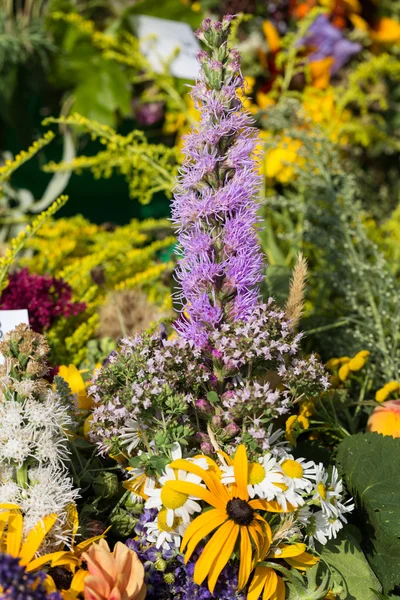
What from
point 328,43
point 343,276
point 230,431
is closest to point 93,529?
point 230,431

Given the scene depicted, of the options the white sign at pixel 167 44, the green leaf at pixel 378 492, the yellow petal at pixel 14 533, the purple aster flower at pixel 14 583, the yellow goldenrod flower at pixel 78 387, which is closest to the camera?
the purple aster flower at pixel 14 583

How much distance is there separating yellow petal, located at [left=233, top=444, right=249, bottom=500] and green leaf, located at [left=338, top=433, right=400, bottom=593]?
6.9 inches

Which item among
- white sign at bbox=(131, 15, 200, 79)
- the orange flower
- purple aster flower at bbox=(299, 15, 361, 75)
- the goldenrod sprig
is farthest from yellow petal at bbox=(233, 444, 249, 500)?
purple aster flower at bbox=(299, 15, 361, 75)

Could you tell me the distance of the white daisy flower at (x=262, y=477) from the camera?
487 millimetres

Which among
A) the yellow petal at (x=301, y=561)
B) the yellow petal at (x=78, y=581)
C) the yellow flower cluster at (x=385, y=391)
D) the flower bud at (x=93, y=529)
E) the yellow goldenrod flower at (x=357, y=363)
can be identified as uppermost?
the yellow goldenrod flower at (x=357, y=363)

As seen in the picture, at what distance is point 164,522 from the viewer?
0.50 m

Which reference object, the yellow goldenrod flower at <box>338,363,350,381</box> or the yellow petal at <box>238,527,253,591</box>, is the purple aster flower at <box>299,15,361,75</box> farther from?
the yellow petal at <box>238,527,253,591</box>

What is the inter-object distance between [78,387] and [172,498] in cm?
24

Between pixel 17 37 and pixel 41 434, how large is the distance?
3.62ft

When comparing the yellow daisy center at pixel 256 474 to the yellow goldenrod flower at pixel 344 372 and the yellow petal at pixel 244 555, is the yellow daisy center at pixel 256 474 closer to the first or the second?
the yellow petal at pixel 244 555

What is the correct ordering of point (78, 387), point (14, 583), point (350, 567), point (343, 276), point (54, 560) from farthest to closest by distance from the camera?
point (343, 276), point (78, 387), point (350, 567), point (54, 560), point (14, 583)

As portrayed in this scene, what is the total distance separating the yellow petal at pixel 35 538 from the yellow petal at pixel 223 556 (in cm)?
14

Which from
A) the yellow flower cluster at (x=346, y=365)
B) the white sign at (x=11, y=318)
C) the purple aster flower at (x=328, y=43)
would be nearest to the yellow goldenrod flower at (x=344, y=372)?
the yellow flower cluster at (x=346, y=365)

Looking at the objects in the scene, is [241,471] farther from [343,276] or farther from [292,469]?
[343,276]
